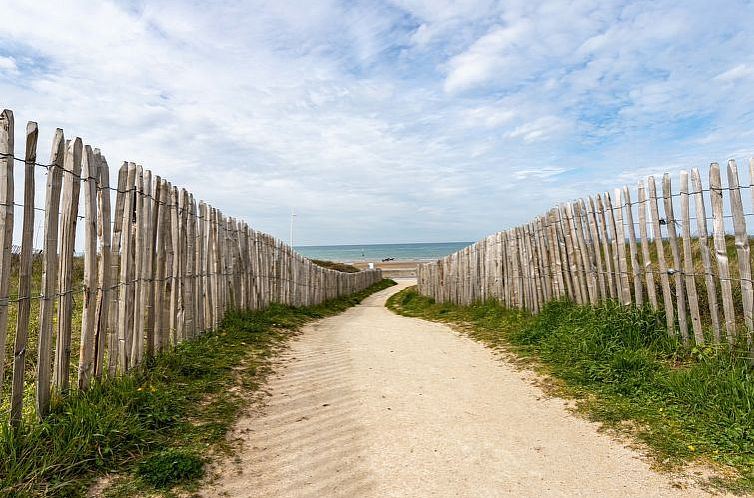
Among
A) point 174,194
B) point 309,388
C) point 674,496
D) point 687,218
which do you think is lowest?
point 674,496

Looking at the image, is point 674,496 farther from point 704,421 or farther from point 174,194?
point 174,194

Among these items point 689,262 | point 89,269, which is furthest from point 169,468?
point 689,262

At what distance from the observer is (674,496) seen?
3232 millimetres

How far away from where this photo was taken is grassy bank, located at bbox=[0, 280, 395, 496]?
317 centimetres

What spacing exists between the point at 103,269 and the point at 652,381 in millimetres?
5236

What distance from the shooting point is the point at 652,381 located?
16.7 feet

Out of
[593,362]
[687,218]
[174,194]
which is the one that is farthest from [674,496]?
[174,194]

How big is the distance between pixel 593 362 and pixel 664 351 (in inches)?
31.2

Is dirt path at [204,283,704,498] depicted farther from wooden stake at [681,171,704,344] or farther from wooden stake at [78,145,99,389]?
wooden stake at [681,171,704,344]

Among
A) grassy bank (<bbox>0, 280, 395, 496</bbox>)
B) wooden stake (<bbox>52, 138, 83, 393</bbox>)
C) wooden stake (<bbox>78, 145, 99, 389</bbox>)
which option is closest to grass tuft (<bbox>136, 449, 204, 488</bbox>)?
grassy bank (<bbox>0, 280, 395, 496</bbox>)

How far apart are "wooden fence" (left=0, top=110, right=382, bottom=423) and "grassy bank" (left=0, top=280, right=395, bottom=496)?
0.22 metres

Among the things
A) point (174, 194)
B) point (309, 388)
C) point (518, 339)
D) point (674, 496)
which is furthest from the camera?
point (518, 339)

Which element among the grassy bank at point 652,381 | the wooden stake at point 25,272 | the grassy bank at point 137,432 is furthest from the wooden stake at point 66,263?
the grassy bank at point 652,381

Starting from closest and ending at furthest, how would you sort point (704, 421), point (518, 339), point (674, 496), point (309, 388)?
point (674, 496)
point (704, 421)
point (309, 388)
point (518, 339)
